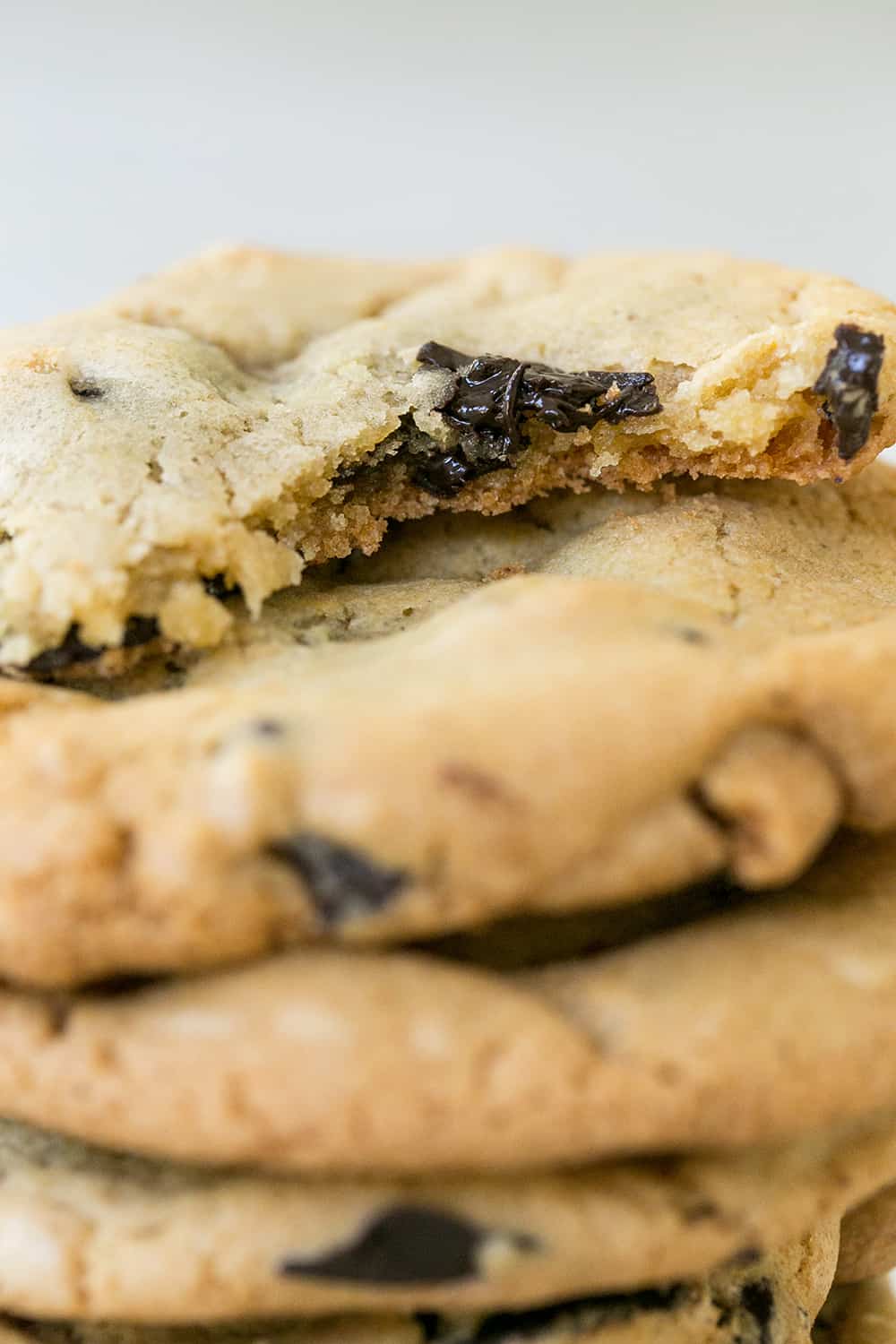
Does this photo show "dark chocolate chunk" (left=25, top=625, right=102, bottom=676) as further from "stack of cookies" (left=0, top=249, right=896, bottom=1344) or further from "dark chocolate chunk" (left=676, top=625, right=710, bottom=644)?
"dark chocolate chunk" (left=676, top=625, right=710, bottom=644)

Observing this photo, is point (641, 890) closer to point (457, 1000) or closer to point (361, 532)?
point (457, 1000)

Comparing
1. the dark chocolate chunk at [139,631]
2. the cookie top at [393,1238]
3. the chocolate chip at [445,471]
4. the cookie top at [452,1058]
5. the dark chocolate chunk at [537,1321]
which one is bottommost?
the dark chocolate chunk at [537,1321]

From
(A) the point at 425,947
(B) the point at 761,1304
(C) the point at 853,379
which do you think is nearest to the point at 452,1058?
(A) the point at 425,947

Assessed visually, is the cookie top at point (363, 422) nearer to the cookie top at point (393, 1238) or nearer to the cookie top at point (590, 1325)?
the cookie top at point (393, 1238)

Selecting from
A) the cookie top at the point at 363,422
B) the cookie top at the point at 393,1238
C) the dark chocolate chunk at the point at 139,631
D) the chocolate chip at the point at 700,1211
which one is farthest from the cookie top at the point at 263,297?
the chocolate chip at the point at 700,1211

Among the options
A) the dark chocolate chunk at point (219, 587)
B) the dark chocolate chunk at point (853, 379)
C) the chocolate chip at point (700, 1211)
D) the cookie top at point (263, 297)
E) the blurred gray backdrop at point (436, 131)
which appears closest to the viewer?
the chocolate chip at point (700, 1211)

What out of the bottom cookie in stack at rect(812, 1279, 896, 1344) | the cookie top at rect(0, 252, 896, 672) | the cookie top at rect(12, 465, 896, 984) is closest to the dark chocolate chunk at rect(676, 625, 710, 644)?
the cookie top at rect(12, 465, 896, 984)
